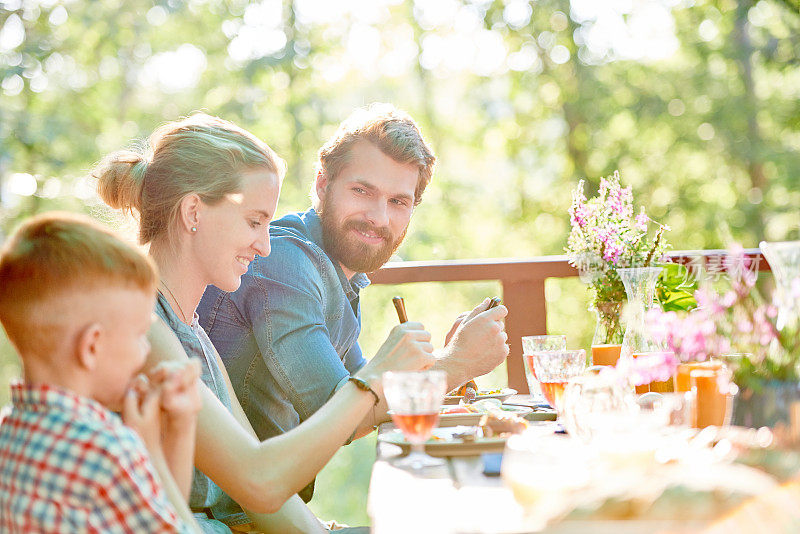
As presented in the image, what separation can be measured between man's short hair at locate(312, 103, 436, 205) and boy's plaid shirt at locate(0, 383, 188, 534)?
1.59m

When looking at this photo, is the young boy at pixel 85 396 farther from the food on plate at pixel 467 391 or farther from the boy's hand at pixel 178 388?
the food on plate at pixel 467 391

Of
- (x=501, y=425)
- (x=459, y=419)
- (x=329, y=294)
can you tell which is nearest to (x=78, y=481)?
(x=501, y=425)

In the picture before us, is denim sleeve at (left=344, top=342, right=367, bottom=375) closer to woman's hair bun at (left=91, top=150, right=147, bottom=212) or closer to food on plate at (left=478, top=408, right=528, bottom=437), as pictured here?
woman's hair bun at (left=91, top=150, right=147, bottom=212)

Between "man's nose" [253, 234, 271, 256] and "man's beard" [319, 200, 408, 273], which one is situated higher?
"man's nose" [253, 234, 271, 256]

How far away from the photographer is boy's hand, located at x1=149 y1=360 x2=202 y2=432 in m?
1.22

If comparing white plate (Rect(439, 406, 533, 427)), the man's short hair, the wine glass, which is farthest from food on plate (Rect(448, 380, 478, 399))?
the wine glass

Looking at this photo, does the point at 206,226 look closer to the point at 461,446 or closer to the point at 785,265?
the point at 461,446

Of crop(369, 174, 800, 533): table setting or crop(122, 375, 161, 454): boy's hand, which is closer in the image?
crop(369, 174, 800, 533): table setting

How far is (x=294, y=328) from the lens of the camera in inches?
80.7

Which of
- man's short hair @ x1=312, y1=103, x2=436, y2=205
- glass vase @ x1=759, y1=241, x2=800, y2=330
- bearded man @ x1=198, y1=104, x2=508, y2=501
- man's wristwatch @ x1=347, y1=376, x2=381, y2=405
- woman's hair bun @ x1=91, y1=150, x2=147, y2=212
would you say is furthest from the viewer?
man's short hair @ x1=312, y1=103, x2=436, y2=205

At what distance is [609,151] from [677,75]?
1389mm

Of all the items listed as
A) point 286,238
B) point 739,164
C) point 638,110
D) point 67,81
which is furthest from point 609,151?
point 286,238

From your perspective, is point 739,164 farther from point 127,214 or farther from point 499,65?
point 127,214

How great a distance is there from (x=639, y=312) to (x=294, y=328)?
0.80 metres
